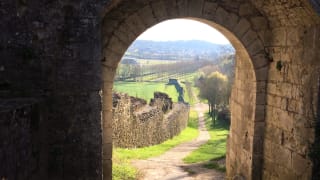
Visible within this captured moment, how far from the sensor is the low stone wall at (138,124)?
13.8 m

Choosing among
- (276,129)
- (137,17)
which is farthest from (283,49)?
(137,17)

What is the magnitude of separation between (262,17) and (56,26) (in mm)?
4002

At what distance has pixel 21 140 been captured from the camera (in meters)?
4.25

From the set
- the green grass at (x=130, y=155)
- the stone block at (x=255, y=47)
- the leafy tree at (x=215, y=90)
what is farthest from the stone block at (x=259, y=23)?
the leafy tree at (x=215, y=90)

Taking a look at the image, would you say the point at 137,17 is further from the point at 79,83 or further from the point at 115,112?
the point at 115,112

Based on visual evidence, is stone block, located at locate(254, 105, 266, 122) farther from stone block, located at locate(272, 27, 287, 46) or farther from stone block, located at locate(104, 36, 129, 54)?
stone block, located at locate(104, 36, 129, 54)

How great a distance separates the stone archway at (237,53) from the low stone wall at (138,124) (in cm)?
573

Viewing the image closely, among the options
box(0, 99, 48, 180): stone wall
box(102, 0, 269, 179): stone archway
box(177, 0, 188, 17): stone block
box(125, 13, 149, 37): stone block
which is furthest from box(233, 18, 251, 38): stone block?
box(0, 99, 48, 180): stone wall

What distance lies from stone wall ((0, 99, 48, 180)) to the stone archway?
6.68ft

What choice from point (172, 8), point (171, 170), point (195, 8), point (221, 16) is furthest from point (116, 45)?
point (171, 170)

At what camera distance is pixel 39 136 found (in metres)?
4.76

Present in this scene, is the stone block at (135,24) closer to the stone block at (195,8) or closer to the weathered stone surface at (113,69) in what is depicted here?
the weathered stone surface at (113,69)

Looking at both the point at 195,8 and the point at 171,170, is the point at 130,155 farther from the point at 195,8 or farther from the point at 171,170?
the point at 195,8

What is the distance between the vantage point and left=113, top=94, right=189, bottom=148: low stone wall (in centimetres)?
1377
